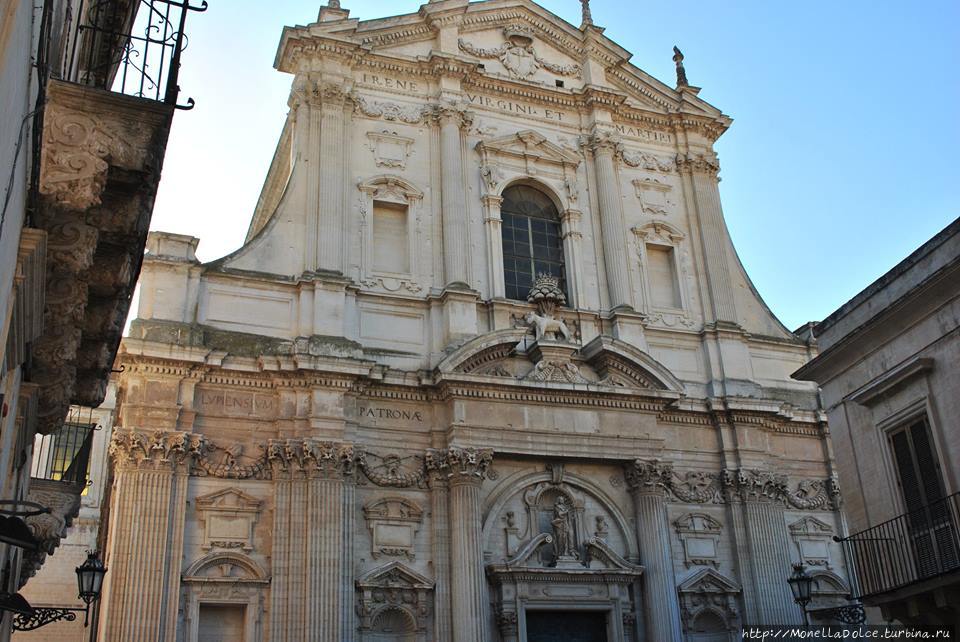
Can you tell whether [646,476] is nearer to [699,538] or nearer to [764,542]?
[699,538]

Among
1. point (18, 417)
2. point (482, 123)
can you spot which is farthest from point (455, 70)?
point (18, 417)

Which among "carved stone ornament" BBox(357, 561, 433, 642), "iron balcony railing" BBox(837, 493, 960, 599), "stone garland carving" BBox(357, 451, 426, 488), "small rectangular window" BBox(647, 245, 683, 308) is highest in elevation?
"small rectangular window" BBox(647, 245, 683, 308)

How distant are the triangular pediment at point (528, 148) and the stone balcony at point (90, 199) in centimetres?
1277

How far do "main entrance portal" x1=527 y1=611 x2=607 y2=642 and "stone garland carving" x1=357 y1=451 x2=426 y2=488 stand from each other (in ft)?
10.00

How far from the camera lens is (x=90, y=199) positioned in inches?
262

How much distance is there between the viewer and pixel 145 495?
609 inches

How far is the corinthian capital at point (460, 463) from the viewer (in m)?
17.2

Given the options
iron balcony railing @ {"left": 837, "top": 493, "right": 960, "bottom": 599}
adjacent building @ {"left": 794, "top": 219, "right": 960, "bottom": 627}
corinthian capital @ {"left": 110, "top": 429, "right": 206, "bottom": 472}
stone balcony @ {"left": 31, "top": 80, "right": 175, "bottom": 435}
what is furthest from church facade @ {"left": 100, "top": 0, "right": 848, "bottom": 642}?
stone balcony @ {"left": 31, "top": 80, "right": 175, "bottom": 435}

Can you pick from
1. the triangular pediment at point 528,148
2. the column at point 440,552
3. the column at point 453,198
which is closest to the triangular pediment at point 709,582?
the column at point 440,552

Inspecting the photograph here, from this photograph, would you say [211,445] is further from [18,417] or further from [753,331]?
[753,331]

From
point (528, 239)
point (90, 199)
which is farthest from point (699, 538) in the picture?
point (90, 199)

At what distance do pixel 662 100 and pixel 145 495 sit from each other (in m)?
14.5

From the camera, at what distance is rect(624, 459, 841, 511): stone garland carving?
18.4 metres

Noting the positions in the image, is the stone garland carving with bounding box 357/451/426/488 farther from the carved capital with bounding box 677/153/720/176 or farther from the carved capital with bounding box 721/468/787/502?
the carved capital with bounding box 677/153/720/176
